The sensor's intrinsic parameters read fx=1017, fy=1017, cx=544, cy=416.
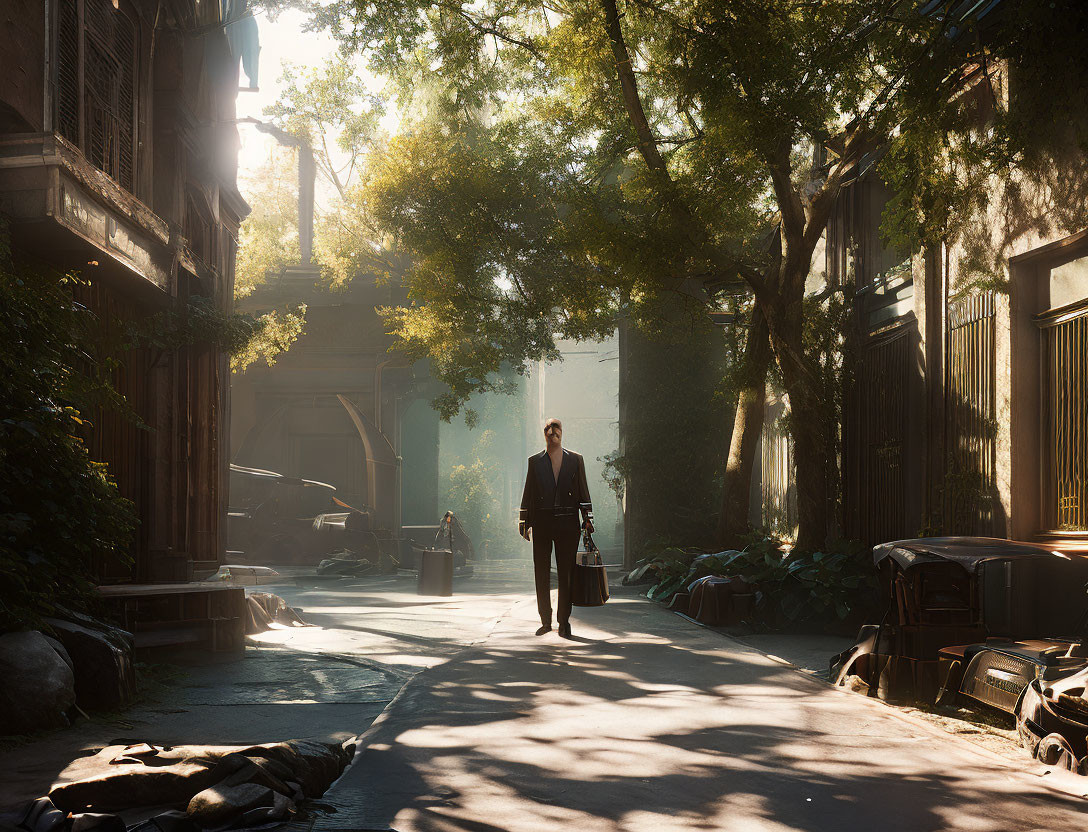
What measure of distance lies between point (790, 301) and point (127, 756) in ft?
32.1

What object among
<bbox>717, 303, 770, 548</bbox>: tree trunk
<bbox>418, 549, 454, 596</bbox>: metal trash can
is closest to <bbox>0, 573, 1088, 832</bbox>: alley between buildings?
<bbox>717, 303, 770, 548</bbox>: tree trunk

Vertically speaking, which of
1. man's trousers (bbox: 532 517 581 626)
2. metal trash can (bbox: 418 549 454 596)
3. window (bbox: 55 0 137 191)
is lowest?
metal trash can (bbox: 418 549 454 596)

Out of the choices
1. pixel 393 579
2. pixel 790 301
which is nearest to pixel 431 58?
pixel 790 301

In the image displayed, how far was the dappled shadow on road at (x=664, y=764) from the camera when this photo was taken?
374 centimetres

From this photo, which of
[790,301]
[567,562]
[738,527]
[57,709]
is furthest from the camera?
[738,527]

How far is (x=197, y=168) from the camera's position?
43.7ft

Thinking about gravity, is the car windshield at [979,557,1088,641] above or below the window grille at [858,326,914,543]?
below

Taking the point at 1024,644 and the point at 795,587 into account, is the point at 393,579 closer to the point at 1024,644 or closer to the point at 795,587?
the point at 795,587

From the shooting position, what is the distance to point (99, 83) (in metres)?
10.2

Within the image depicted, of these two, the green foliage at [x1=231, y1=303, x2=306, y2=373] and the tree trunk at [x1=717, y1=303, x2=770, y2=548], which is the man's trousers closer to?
the tree trunk at [x1=717, y1=303, x2=770, y2=548]

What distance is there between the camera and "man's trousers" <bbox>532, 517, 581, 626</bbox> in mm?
9445

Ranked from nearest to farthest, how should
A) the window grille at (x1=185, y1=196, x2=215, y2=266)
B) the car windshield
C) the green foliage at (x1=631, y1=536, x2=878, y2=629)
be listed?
the car windshield → the green foliage at (x1=631, y1=536, x2=878, y2=629) → the window grille at (x1=185, y1=196, x2=215, y2=266)

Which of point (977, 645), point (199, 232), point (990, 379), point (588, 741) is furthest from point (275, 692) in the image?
point (199, 232)

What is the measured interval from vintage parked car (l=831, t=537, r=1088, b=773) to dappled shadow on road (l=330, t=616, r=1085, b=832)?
0.43 metres
